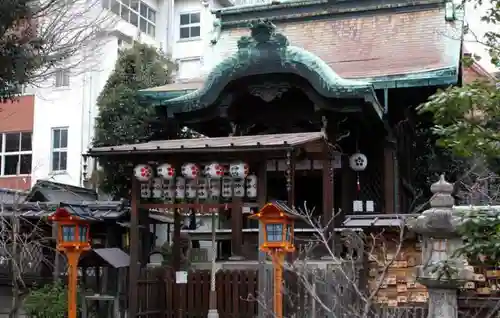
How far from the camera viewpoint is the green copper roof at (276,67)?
1458 cm

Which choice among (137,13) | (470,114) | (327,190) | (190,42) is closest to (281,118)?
(327,190)

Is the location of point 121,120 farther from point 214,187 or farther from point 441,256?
point 441,256

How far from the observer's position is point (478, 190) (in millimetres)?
14500

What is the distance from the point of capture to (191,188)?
1242cm

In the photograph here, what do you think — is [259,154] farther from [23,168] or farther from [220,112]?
[23,168]

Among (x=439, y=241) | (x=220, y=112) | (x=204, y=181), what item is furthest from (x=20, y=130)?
(x=439, y=241)

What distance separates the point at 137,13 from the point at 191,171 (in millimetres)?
21432

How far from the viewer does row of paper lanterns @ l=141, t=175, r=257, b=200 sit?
12062mm

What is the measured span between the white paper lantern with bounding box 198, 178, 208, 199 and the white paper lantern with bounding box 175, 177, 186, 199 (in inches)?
12.2

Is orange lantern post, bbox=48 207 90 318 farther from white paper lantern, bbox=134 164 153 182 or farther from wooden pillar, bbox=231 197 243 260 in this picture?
wooden pillar, bbox=231 197 243 260

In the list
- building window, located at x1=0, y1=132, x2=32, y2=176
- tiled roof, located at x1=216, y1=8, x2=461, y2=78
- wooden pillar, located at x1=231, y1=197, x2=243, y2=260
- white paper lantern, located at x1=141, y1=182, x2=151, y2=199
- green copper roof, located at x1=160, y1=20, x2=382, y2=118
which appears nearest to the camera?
white paper lantern, located at x1=141, y1=182, x2=151, y2=199

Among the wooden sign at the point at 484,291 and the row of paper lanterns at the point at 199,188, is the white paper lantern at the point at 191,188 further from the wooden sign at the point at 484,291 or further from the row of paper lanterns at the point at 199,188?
the wooden sign at the point at 484,291

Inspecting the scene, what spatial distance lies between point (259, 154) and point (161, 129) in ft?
34.1

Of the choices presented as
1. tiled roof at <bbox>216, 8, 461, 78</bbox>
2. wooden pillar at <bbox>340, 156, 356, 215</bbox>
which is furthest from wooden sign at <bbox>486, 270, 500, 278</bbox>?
tiled roof at <bbox>216, 8, 461, 78</bbox>
